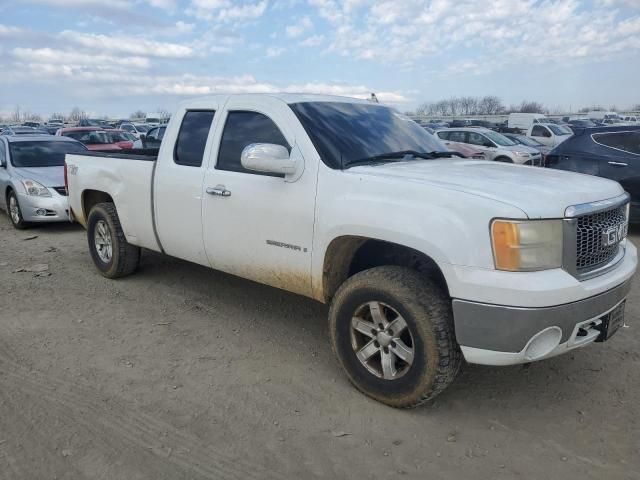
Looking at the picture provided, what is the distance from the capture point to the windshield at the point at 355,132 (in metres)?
3.80

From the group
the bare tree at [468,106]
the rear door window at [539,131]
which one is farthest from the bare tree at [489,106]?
the rear door window at [539,131]

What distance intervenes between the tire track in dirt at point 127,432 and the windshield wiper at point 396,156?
1.94 metres

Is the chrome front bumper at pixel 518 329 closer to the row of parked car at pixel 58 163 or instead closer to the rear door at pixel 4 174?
the row of parked car at pixel 58 163

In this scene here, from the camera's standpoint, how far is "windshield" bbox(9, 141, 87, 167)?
385 inches

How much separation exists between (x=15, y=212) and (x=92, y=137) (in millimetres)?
7525

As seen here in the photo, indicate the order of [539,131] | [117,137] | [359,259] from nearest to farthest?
1. [359,259]
2. [117,137]
3. [539,131]

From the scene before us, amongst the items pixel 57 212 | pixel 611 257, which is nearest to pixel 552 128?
pixel 57 212

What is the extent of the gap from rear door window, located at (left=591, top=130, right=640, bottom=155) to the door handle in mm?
7044

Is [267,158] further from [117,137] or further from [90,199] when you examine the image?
[117,137]

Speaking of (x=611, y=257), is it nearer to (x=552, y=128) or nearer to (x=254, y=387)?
(x=254, y=387)

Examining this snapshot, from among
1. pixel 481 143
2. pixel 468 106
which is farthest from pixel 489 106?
pixel 481 143

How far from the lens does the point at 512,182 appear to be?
3229 mm

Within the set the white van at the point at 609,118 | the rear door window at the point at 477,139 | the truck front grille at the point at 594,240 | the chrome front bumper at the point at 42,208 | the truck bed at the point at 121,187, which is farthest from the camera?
the white van at the point at 609,118

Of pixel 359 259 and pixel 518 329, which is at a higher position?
pixel 359 259
